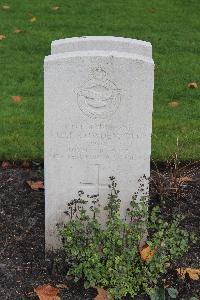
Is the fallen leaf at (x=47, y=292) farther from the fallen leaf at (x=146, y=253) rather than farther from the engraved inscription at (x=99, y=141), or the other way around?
the engraved inscription at (x=99, y=141)

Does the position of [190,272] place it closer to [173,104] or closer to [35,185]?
[35,185]

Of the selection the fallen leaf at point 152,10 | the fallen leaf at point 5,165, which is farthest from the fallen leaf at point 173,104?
the fallen leaf at point 152,10

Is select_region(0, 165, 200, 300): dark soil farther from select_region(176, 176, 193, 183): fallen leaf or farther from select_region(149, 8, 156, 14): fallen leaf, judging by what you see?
select_region(149, 8, 156, 14): fallen leaf

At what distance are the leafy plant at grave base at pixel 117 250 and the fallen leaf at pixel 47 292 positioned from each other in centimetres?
16

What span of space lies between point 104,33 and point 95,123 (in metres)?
4.73

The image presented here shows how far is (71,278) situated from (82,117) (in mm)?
1067

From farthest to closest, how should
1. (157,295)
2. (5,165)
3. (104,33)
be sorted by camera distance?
(104,33) < (5,165) < (157,295)

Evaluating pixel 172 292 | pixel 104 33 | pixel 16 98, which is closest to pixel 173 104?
pixel 16 98

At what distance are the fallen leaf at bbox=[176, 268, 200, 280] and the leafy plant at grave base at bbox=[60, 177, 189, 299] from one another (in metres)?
0.09

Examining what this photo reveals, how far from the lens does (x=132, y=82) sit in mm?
4309

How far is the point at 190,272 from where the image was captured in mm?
4598

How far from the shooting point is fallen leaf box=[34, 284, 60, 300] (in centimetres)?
437

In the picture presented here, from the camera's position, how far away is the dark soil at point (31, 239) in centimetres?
449

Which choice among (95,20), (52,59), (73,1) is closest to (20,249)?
(52,59)
